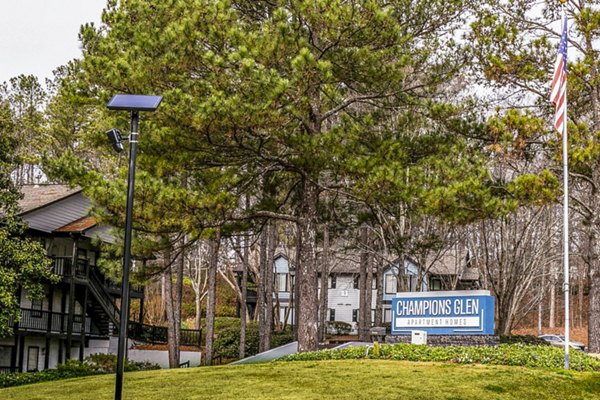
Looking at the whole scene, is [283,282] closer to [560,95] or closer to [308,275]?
[308,275]

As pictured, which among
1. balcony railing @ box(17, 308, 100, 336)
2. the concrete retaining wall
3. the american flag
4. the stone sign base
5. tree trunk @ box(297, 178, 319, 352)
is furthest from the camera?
the concrete retaining wall

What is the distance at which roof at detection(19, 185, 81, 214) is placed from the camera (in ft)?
96.7

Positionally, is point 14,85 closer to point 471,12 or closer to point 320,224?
point 320,224

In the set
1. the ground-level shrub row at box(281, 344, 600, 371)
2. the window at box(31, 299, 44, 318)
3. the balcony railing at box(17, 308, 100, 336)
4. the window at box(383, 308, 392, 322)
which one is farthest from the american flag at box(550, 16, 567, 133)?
the window at box(383, 308, 392, 322)

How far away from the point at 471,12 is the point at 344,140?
5.00 metres

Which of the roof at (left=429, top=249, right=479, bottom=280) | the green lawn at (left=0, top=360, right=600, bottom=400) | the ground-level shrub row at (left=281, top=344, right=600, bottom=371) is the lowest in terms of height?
the green lawn at (left=0, top=360, right=600, bottom=400)

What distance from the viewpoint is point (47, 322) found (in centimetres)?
2953

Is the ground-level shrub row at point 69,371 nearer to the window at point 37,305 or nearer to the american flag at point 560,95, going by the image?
the window at point 37,305

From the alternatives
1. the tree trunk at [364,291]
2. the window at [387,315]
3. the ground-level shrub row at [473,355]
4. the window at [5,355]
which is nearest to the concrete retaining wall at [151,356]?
the window at [5,355]

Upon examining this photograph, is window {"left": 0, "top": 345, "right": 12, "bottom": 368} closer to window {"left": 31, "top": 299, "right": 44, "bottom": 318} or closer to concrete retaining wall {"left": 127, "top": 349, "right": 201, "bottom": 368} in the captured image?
window {"left": 31, "top": 299, "right": 44, "bottom": 318}

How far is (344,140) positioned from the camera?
22.1m

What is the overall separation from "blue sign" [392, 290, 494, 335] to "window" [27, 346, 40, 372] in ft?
51.5

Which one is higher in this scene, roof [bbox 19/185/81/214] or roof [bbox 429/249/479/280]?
roof [bbox 19/185/81/214]

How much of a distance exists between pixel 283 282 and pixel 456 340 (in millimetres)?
33861
